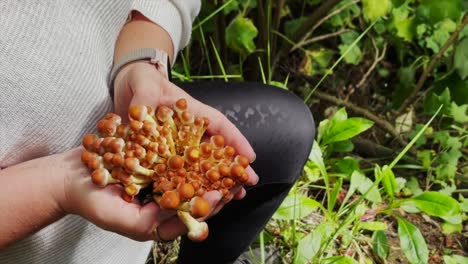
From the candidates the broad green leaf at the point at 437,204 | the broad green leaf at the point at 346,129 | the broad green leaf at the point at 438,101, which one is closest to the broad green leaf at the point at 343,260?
the broad green leaf at the point at 437,204

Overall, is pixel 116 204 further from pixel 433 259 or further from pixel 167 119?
pixel 433 259

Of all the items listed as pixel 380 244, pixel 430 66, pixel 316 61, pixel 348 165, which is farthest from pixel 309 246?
pixel 316 61

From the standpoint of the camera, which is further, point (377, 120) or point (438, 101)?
point (377, 120)

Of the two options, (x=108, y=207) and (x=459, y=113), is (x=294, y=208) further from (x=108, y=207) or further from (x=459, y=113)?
(x=108, y=207)

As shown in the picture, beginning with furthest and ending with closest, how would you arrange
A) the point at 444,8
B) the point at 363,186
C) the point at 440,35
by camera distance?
1. the point at 440,35
2. the point at 363,186
3. the point at 444,8

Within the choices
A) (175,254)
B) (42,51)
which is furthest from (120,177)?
(175,254)

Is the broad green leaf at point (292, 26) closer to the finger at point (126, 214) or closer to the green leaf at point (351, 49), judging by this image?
the green leaf at point (351, 49)

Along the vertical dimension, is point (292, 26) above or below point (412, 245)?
above
